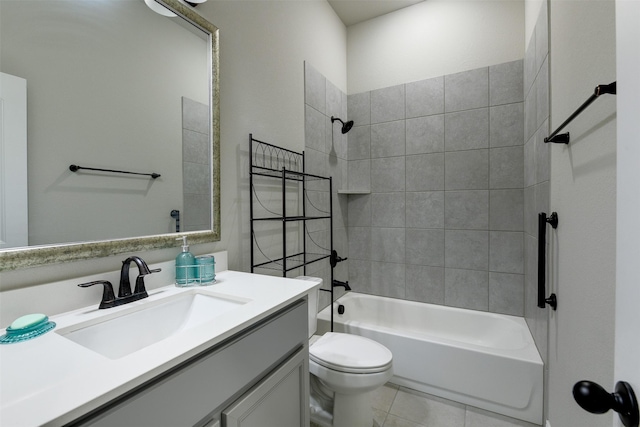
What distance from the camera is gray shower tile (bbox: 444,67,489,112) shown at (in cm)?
229

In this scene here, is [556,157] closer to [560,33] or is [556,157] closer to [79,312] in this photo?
[560,33]

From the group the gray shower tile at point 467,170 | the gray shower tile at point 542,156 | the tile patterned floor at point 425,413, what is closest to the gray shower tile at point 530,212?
the gray shower tile at point 542,156

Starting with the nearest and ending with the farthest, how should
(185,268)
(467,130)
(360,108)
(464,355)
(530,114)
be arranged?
(185,268), (464,355), (530,114), (467,130), (360,108)

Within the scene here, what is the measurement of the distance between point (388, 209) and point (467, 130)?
0.91 metres

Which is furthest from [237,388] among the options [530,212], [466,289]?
[466,289]

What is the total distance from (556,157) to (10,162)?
6.51 ft

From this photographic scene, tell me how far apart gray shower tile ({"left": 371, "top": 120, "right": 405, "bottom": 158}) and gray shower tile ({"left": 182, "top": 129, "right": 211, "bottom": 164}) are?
1.73 m

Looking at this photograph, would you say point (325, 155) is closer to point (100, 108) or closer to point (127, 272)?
point (100, 108)

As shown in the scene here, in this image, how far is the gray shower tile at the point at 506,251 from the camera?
2203 mm

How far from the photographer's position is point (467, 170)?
2.36m

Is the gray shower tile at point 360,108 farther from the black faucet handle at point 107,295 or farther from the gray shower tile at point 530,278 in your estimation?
the black faucet handle at point 107,295

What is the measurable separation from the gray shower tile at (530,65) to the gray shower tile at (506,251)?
1035mm

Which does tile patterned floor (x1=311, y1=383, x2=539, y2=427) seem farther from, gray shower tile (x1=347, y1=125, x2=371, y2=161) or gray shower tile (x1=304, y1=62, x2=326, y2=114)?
gray shower tile (x1=304, y1=62, x2=326, y2=114)

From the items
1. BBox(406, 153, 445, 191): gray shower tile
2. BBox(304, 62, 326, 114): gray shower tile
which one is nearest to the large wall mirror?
BBox(304, 62, 326, 114): gray shower tile
